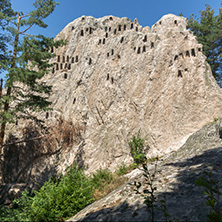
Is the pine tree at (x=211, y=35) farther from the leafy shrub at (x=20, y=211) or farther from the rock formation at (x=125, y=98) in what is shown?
the leafy shrub at (x=20, y=211)

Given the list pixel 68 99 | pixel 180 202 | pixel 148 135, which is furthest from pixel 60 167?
pixel 180 202

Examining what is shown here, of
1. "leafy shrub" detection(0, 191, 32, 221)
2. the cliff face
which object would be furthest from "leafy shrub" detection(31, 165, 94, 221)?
the cliff face

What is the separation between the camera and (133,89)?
578 inches

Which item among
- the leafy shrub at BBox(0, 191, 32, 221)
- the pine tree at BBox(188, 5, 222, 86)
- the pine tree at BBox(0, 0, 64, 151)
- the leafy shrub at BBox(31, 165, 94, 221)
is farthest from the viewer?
the pine tree at BBox(188, 5, 222, 86)

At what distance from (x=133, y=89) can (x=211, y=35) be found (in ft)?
48.1

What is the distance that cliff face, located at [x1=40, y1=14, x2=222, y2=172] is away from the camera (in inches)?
461

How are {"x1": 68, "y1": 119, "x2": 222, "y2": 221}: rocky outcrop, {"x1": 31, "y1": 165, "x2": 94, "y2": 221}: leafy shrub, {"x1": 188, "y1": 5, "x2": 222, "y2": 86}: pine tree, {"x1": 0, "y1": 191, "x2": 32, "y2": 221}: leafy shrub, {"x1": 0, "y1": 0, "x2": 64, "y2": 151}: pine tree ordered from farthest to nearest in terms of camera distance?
{"x1": 188, "y1": 5, "x2": 222, "y2": 86}: pine tree, {"x1": 0, "y1": 0, "x2": 64, "y2": 151}: pine tree, {"x1": 0, "y1": 191, "x2": 32, "y2": 221}: leafy shrub, {"x1": 31, "y1": 165, "x2": 94, "y2": 221}: leafy shrub, {"x1": 68, "y1": 119, "x2": 222, "y2": 221}: rocky outcrop

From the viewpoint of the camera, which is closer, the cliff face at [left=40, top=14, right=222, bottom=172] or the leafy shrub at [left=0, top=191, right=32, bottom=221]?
the leafy shrub at [left=0, top=191, right=32, bottom=221]

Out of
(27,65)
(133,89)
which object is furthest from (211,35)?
(27,65)

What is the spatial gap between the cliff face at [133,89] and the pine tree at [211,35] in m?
7.88

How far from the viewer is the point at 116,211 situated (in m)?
3.77

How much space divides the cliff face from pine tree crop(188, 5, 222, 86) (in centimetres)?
788

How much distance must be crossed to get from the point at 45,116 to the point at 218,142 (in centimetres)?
1489

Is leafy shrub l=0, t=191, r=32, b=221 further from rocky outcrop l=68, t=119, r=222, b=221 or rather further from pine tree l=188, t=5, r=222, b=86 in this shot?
pine tree l=188, t=5, r=222, b=86
